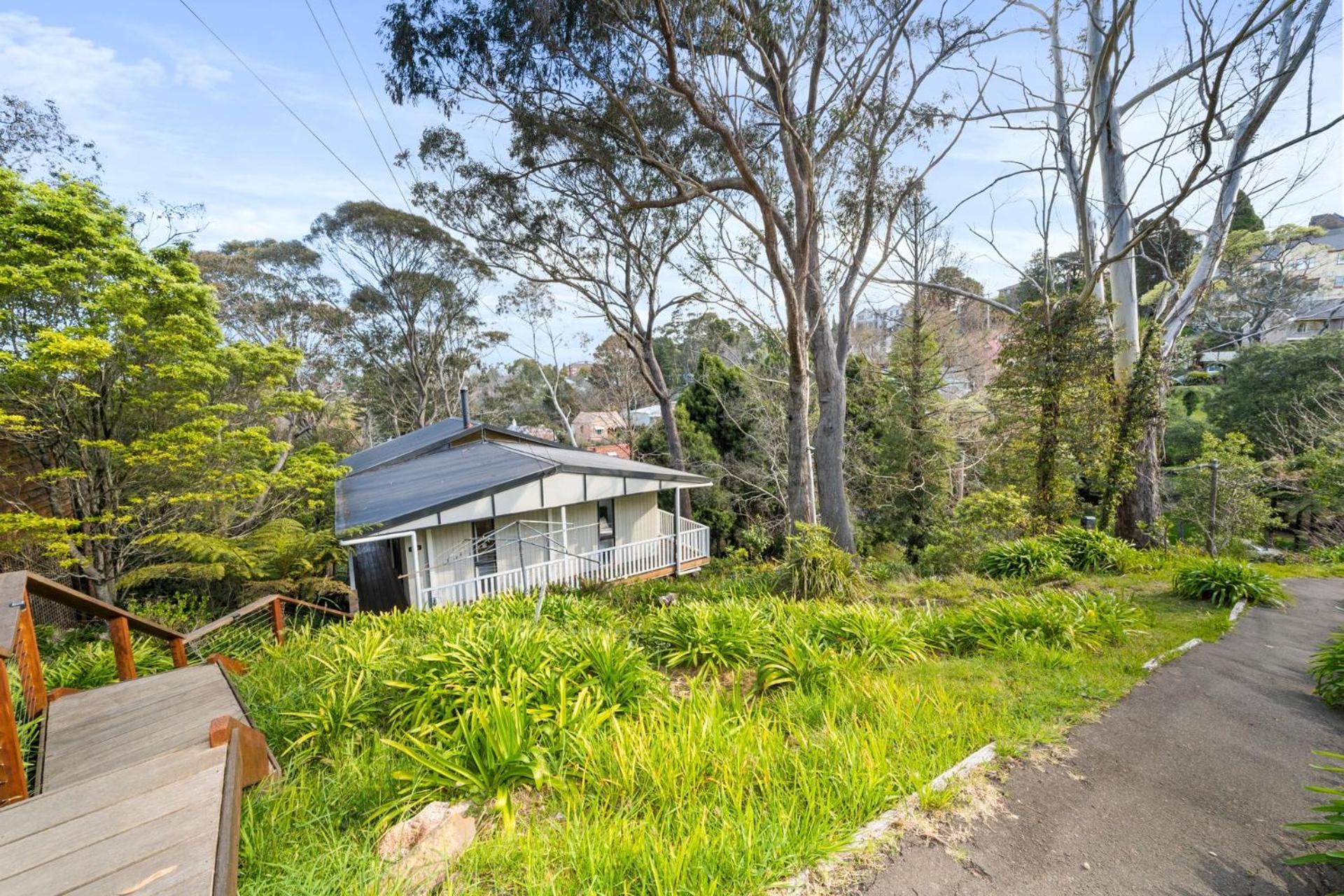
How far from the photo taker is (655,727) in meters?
3.01

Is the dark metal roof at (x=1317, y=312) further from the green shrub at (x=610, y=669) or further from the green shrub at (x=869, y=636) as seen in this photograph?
the green shrub at (x=610, y=669)

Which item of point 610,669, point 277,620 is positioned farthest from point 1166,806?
point 277,620

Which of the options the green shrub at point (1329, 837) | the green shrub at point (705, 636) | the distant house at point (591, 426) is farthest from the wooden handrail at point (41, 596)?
the distant house at point (591, 426)

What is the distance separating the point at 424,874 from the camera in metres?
2.06

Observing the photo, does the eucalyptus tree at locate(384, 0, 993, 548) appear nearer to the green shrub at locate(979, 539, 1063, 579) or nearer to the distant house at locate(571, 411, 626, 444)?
the green shrub at locate(979, 539, 1063, 579)

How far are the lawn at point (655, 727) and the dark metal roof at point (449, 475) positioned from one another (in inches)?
168

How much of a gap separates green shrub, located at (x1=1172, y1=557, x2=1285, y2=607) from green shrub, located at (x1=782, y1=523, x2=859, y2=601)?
144 inches

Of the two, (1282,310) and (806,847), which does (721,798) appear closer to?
(806,847)

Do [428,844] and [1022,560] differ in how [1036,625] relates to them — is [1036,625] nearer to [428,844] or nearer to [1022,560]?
[1022,560]

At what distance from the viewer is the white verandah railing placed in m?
9.81

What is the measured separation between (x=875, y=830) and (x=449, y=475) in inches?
427

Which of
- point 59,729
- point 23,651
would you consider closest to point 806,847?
point 59,729

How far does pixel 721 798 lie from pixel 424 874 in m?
1.27

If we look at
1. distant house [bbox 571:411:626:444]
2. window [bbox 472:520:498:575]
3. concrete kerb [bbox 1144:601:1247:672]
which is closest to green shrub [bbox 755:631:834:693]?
concrete kerb [bbox 1144:601:1247:672]
